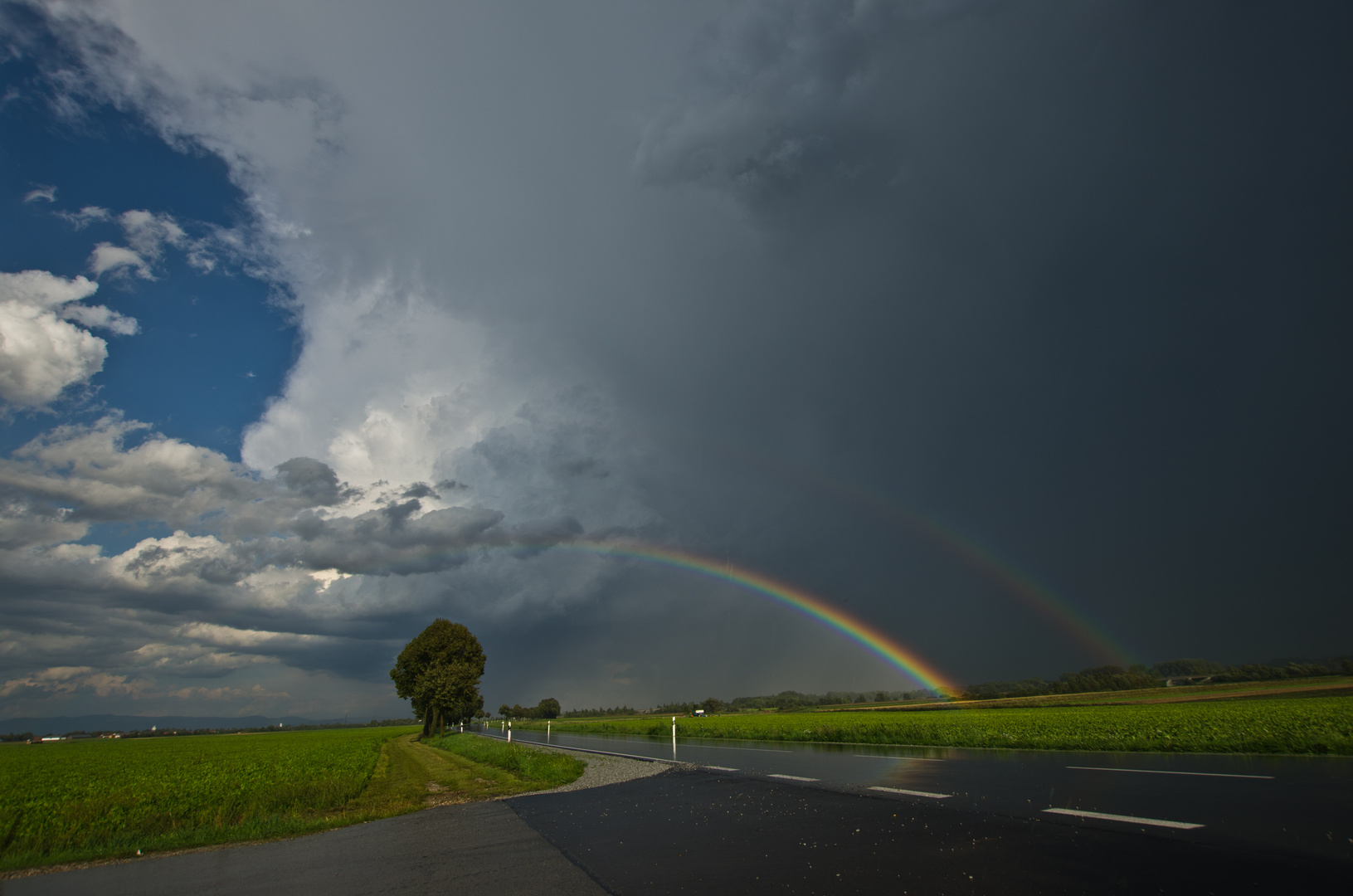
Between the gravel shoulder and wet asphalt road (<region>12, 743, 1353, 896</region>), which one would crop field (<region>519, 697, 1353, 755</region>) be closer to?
wet asphalt road (<region>12, 743, 1353, 896</region>)

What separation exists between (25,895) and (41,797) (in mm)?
13688

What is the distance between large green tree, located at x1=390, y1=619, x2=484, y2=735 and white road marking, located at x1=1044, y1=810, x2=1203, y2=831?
189ft

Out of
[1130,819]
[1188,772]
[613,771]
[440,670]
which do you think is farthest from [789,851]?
[440,670]

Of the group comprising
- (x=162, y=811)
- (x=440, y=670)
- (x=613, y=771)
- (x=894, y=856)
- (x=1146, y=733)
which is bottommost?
(x=613, y=771)

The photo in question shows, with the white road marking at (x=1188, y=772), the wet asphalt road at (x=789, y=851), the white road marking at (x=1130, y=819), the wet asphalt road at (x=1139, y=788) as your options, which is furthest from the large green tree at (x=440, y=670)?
the white road marking at (x=1130, y=819)

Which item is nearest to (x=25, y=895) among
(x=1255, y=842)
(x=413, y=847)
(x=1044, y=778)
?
(x=413, y=847)

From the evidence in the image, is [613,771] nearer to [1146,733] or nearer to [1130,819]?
[1130,819]

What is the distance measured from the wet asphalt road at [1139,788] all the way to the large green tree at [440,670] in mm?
44629

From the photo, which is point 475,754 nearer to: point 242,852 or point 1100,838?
point 242,852

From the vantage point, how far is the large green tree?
2266 inches

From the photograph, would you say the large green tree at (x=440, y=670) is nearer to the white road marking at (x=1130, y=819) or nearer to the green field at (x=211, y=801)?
the green field at (x=211, y=801)

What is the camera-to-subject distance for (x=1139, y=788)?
1100 cm

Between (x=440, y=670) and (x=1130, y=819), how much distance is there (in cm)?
5947

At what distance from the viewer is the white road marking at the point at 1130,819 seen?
761 centimetres
